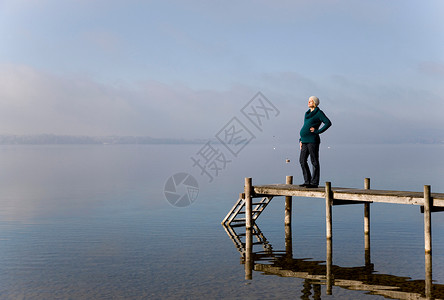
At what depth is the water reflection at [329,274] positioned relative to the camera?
15266mm

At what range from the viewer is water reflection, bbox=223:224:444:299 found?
1527cm

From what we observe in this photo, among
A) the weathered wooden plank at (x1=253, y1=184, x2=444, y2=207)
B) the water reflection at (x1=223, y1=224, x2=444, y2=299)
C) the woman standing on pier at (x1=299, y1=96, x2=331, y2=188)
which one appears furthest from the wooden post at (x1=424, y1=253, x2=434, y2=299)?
the woman standing on pier at (x1=299, y1=96, x2=331, y2=188)

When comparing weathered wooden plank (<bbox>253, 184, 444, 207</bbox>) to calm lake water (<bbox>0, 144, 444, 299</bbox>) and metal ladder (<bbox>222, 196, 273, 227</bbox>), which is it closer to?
calm lake water (<bbox>0, 144, 444, 299</bbox>)

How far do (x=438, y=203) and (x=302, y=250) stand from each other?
580cm

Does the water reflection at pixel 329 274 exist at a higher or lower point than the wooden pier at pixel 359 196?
lower

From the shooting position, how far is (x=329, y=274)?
17188 mm

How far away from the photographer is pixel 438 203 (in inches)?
662

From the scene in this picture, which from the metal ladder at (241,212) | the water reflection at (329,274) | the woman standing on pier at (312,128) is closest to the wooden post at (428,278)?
the water reflection at (329,274)

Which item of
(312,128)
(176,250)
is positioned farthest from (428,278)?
(176,250)

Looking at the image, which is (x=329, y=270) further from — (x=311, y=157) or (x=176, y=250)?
(x=176, y=250)

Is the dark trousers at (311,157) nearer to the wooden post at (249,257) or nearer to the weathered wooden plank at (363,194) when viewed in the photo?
the weathered wooden plank at (363,194)

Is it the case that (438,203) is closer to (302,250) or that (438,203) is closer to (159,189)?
(302,250)

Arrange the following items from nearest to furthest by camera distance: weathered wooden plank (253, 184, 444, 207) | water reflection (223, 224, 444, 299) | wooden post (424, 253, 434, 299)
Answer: wooden post (424, 253, 434, 299) < water reflection (223, 224, 444, 299) < weathered wooden plank (253, 184, 444, 207)

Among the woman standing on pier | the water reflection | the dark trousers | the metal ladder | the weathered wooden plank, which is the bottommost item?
the water reflection
